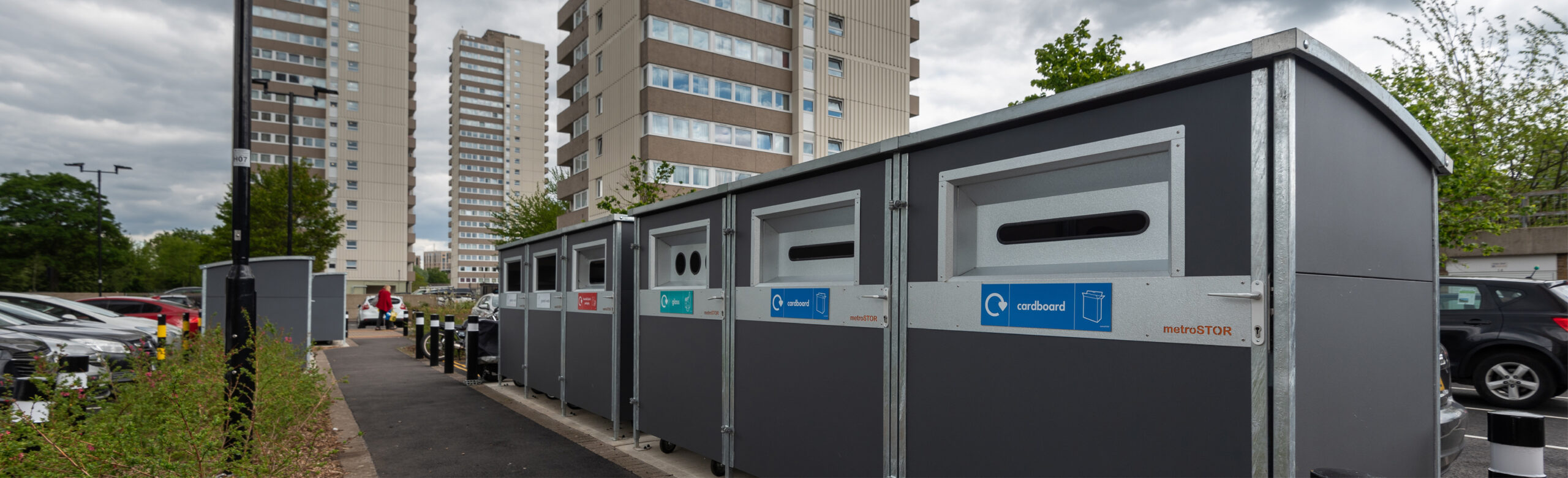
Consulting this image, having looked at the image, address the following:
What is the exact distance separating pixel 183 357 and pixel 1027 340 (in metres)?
7.69

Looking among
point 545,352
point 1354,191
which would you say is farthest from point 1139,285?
point 545,352

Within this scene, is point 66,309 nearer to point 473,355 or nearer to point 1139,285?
point 473,355

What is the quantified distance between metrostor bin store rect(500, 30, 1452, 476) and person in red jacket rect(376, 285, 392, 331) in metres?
24.3

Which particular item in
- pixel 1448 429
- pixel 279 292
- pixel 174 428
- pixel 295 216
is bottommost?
pixel 174 428

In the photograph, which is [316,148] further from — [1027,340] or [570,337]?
[1027,340]

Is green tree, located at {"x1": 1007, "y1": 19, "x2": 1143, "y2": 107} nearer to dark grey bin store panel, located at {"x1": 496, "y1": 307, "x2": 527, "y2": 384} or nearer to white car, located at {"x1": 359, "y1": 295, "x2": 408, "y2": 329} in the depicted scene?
dark grey bin store panel, located at {"x1": 496, "y1": 307, "x2": 527, "y2": 384}

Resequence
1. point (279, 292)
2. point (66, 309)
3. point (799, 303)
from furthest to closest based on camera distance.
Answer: point (279, 292) < point (66, 309) < point (799, 303)

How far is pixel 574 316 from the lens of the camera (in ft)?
26.9

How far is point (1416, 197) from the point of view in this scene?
140 inches

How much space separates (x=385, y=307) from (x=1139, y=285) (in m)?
27.2

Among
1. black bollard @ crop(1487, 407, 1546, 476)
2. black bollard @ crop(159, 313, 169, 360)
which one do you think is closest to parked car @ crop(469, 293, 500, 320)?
black bollard @ crop(159, 313, 169, 360)

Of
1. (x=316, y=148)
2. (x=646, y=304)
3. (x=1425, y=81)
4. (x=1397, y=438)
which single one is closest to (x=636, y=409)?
(x=646, y=304)

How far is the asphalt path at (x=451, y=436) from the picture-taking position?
19.8 ft

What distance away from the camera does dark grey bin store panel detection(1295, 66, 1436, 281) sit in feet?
8.68
